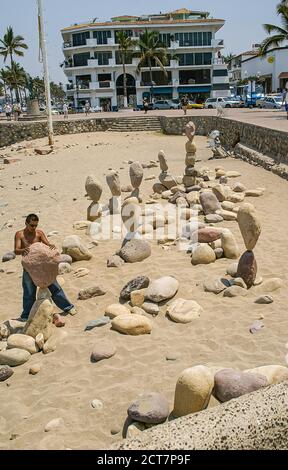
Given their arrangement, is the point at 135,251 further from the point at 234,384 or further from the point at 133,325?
the point at 234,384

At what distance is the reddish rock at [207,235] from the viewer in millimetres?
Result: 8023

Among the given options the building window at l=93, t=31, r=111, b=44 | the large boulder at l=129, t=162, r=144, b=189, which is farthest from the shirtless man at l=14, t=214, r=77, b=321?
the building window at l=93, t=31, r=111, b=44

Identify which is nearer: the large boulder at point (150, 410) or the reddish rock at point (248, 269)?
the large boulder at point (150, 410)

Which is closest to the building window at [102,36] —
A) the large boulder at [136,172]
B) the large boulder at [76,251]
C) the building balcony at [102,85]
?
the building balcony at [102,85]

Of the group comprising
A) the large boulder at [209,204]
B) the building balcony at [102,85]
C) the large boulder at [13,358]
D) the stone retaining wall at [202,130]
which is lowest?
the large boulder at [13,358]

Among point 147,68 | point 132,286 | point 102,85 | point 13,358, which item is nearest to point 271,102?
point 147,68

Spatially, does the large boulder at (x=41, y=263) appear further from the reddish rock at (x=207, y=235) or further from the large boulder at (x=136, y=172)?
the large boulder at (x=136, y=172)

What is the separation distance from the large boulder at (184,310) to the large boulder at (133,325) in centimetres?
36

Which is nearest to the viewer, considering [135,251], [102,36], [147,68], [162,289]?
[162,289]

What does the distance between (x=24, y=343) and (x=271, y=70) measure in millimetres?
64025

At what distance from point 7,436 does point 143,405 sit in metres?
1.15

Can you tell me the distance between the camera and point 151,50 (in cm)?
5550

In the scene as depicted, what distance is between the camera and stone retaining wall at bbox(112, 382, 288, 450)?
236 centimetres
